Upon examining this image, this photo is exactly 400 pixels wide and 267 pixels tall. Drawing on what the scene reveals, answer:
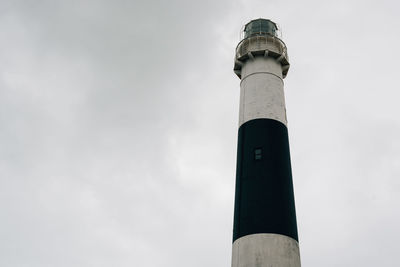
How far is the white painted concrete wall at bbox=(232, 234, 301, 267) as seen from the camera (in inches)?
852

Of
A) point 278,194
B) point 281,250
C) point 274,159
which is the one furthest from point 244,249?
point 274,159

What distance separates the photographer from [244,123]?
1097 inches

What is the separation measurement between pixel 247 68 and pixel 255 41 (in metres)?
2.29

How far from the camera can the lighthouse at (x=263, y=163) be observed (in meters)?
22.3

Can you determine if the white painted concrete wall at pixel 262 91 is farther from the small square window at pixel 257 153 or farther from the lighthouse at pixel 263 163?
the small square window at pixel 257 153

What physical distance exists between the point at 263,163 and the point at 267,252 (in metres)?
5.61

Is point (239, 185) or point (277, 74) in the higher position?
point (277, 74)

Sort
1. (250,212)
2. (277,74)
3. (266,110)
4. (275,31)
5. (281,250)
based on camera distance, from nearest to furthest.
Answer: (281,250), (250,212), (266,110), (277,74), (275,31)

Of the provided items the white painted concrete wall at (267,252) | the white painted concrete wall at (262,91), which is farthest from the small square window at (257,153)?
the white painted concrete wall at (267,252)

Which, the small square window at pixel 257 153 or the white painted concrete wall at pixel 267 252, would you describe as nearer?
the white painted concrete wall at pixel 267 252

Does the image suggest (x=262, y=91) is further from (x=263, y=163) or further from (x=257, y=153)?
(x=263, y=163)

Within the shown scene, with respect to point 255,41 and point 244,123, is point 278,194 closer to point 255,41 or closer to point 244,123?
point 244,123

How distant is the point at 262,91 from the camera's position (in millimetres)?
28469

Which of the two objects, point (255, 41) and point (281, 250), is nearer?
point (281, 250)
